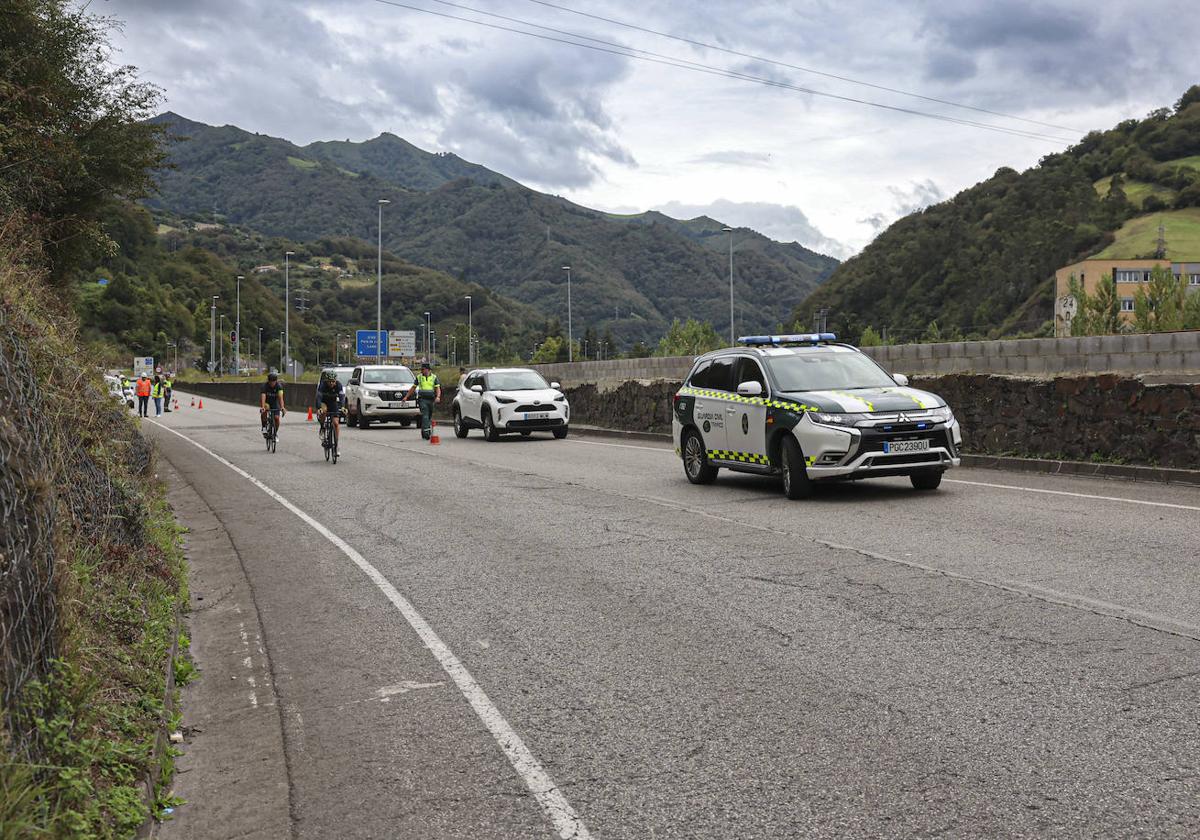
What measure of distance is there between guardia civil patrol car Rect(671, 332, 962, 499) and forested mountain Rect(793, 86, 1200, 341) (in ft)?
340

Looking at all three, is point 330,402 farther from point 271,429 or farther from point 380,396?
point 380,396

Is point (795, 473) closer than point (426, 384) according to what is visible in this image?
Yes

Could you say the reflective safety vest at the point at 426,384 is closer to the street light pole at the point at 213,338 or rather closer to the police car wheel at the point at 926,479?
the police car wheel at the point at 926,479

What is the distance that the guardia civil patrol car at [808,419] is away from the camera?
510 inches

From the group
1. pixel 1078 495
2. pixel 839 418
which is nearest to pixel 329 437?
pixel 839 418

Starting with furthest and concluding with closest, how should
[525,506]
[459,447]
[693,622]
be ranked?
1. [459,447]
2. [525,506]
3. [693,622]

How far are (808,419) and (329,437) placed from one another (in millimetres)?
10977

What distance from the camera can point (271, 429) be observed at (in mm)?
25297

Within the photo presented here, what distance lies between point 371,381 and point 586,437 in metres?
9.94

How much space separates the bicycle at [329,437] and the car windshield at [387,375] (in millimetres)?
15806

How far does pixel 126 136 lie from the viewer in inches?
957

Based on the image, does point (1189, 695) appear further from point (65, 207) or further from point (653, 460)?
point (65, 207)

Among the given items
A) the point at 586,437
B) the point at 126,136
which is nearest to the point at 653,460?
the point at 586,437

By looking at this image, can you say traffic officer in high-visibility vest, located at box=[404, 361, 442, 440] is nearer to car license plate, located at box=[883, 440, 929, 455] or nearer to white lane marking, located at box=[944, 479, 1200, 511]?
white lane marking, located at box=[944, 479, 1200, 511]
